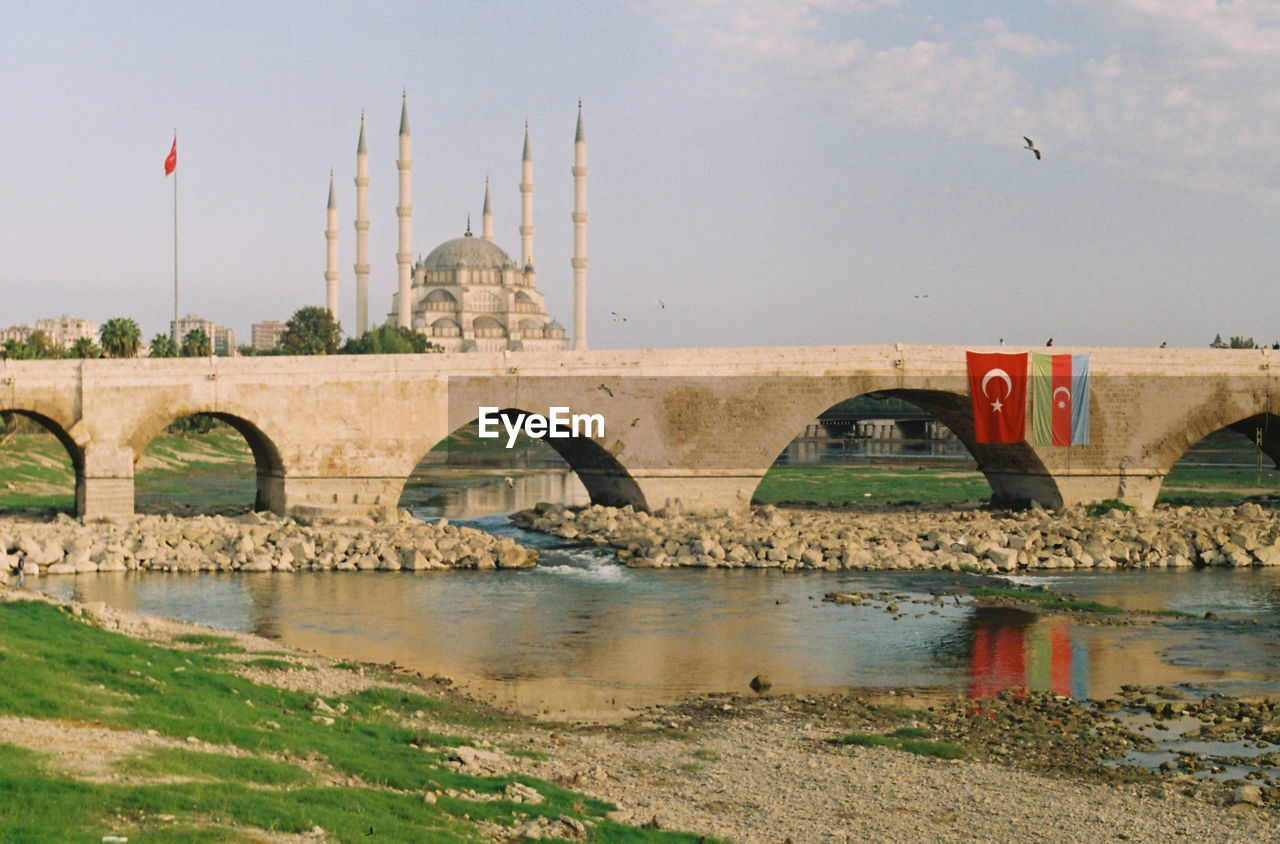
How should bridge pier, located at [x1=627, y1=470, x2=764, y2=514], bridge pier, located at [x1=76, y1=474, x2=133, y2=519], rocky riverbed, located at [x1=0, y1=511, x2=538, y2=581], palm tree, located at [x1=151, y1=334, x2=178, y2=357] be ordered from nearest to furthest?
rocky riverbed, located at [x1=0, y1=511, x2=538, y2=581] < bridge pier, located at [x1=76, y1=474, x2=133, y2=519] < bridge pier, located at [x1=627, y1=470, x2=764, y2=514] < palm tree, located at [x1=151, y1=334, x2=178, y2=357]

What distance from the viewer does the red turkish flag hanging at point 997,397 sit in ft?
132

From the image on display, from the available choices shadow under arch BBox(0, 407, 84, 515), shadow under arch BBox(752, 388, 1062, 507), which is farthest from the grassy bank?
shadow under arch BBox(752, 388, 1062, 507)

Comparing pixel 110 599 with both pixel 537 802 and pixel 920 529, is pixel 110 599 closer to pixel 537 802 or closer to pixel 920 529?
pixel 537 802

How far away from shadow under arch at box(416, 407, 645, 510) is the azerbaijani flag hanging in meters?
12.6

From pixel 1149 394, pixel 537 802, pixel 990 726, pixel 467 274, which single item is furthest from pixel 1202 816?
pixel 467 274

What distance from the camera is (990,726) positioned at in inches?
643

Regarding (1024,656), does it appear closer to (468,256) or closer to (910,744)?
(910,744)

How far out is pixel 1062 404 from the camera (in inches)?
1599

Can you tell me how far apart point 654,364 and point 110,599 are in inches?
696

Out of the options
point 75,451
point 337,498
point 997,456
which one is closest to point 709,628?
point 337,498

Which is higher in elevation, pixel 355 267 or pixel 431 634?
pixel 355 267

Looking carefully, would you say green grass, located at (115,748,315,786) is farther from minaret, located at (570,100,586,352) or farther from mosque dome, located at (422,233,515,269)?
mosque dome, located at (422,233,515,269)

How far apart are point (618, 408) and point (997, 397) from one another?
11949 mm

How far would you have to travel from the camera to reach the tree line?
52125mm
